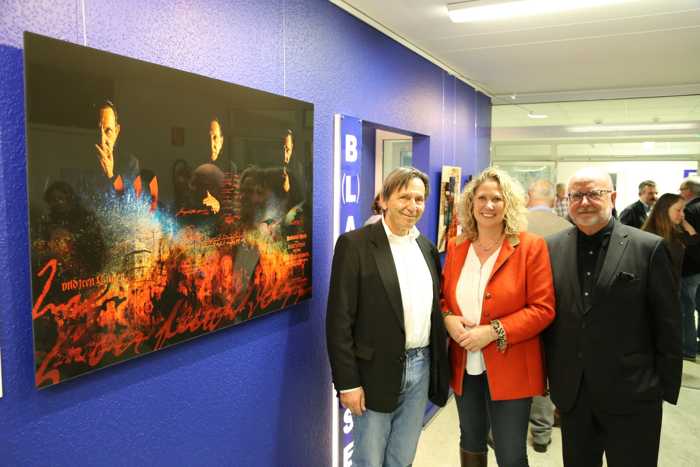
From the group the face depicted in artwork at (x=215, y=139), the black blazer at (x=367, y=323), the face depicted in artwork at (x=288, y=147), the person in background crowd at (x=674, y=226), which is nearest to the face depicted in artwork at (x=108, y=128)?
the face depicted in artwork at (x=215, y=139)

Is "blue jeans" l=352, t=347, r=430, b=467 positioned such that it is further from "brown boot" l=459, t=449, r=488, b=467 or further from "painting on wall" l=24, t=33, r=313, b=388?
"painting on wall" l=24, t=33, r=313, b=388

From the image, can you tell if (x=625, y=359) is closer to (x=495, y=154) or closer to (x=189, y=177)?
(x=189, y=177)

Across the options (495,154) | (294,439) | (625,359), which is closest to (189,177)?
(294,439)

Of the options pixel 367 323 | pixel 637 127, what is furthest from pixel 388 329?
pixel 637 127

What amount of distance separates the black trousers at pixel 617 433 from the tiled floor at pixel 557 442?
1246mm

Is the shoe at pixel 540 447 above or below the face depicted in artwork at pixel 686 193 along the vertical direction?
below

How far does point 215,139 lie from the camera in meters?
1.67

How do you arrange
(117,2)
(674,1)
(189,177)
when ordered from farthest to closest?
(674,1), (189,177), (117,2)

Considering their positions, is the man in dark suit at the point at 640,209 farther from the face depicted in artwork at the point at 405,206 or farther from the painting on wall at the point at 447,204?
the face depicted in artwork at the point at 405,206

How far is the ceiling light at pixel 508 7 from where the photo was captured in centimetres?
249

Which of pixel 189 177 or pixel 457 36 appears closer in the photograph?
pixel 189 177

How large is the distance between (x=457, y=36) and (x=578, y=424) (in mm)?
2321

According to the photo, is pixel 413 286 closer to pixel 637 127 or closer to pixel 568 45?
pixel 568 45

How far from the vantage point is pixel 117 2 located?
4.47 ft
